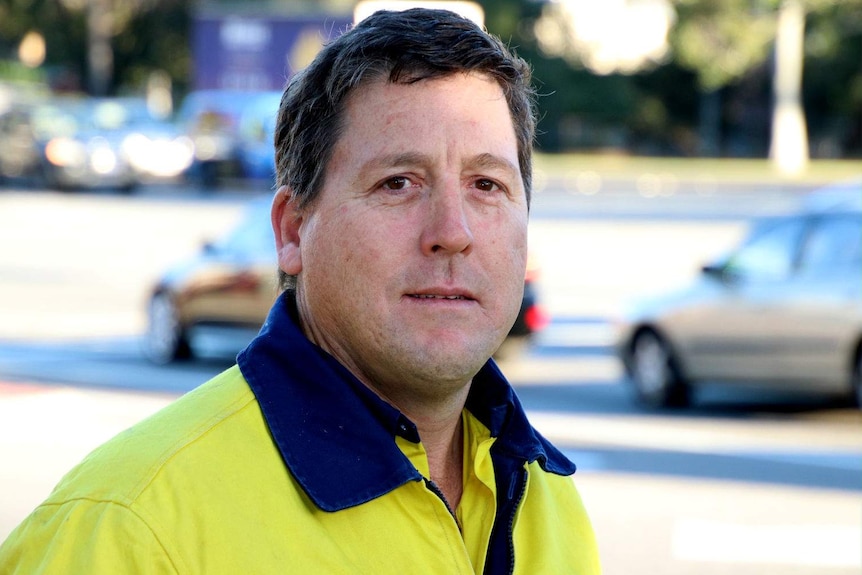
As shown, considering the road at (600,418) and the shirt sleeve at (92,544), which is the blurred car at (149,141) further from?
the shirt sleeve at (92,544)

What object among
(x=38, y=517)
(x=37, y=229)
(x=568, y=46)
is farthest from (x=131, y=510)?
(x=568, y=46)

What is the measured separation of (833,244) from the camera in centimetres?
1113

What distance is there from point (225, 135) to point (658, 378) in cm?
2687

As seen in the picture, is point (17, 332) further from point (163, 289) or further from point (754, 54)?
point (754, 54)

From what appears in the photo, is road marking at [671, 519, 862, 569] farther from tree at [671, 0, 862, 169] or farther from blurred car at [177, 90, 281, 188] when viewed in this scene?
tree at [671, 0, 862, 169]

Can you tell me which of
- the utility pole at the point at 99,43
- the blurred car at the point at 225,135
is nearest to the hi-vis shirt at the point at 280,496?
the blurred car at the point at 225,135

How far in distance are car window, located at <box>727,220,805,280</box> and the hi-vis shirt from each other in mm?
9210

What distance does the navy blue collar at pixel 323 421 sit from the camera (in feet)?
6.92

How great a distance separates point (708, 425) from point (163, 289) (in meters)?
5.65

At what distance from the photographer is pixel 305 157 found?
2441 mm

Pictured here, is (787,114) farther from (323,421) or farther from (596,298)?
(323,421)

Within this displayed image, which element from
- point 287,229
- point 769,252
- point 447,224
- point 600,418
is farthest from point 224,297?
point 447,224

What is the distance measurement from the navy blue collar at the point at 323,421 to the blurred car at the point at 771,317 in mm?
8837

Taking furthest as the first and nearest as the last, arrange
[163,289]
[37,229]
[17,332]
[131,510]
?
[37,229] < [17,332] < [163,289] < [131,510]
